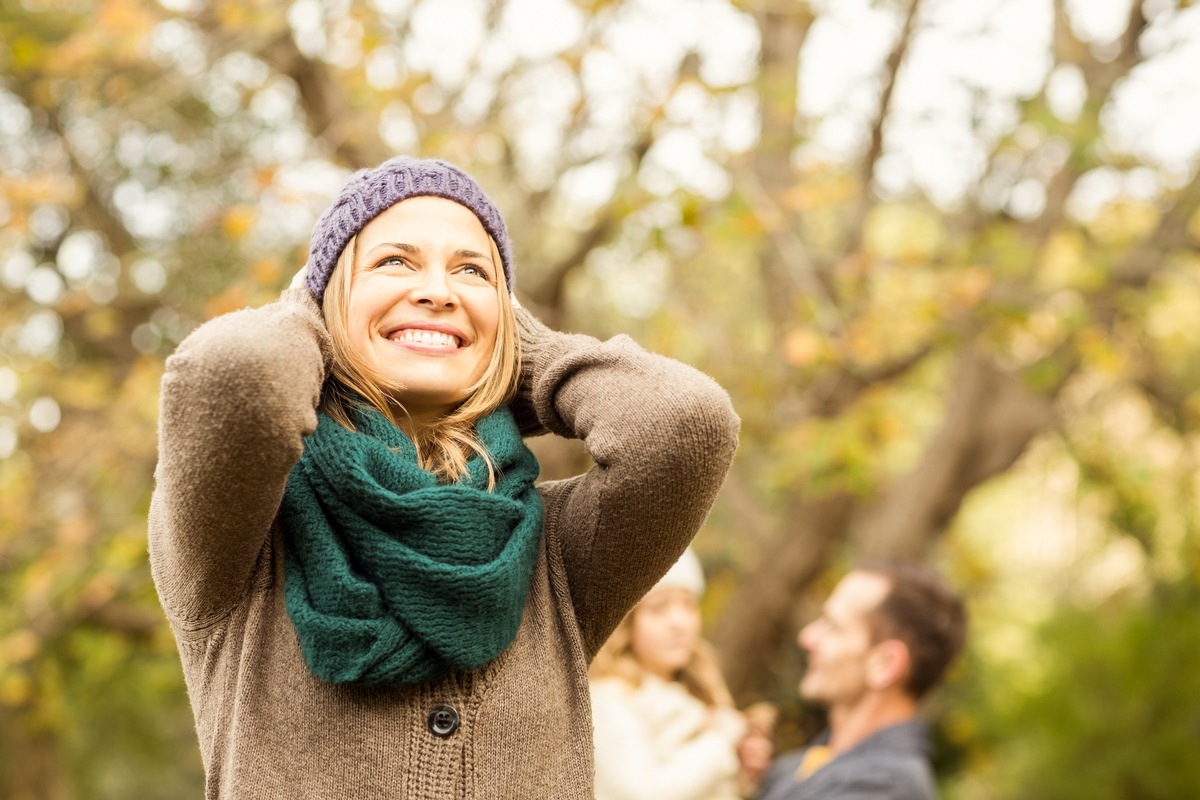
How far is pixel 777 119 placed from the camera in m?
4.69

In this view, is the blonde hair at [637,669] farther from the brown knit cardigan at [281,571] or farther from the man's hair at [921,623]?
the brown knit cardigan at [281,571]

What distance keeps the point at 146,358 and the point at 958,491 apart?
11.9ft

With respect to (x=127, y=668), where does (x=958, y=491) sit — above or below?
above

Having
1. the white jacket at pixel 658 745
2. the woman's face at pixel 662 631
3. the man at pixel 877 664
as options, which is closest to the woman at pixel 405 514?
the white jacket at pixel 658 745

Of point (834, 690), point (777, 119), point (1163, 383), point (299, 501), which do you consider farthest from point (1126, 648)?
point (299, 501)

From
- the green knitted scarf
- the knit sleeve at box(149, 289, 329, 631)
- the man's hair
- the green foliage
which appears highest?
the knit sleeve at box(149, 289, 329, 631)

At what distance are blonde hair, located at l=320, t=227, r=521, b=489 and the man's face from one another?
1678mm

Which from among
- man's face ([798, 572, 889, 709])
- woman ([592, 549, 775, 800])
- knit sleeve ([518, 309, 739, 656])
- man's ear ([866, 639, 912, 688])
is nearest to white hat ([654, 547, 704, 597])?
woman ([592, 549, 775, 800])

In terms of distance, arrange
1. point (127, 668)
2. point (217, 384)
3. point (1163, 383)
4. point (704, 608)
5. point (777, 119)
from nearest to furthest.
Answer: point (217, 384) → point (777, 119) → point (1163, 383) → point (704, 608) → point (127, 668)

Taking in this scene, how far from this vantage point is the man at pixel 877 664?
288 cm

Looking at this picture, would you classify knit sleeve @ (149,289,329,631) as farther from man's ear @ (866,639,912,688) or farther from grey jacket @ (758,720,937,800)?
man's ear @ (866,639,912,688)

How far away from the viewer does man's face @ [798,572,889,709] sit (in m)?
2.97

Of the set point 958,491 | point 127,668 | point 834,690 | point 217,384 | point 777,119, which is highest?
point 217,384

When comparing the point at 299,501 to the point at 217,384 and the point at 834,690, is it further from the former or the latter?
the point at 834,690
